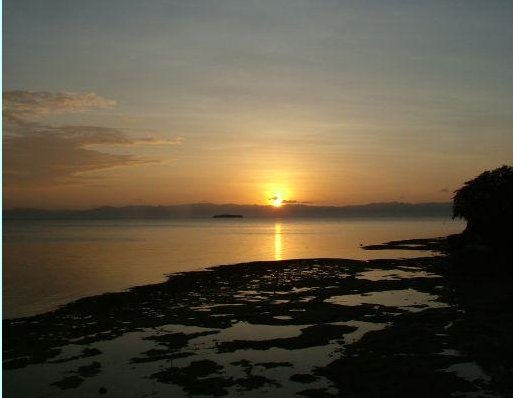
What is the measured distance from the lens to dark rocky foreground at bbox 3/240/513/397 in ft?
55.2

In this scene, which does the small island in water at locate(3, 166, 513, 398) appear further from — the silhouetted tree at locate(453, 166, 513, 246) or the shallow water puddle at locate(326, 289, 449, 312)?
the silhouetted tree at locate(453, 166, 513, 246)

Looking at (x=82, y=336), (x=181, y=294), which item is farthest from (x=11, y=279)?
(x=82, y=336)

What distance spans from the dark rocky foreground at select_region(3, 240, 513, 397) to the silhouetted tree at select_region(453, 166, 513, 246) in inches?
744

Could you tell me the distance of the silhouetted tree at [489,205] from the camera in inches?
2172

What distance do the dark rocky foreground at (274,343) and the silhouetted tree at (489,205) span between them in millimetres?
18895

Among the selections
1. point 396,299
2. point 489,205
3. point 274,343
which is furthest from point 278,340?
point 489,205

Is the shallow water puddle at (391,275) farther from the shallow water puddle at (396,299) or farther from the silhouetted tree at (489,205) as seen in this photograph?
the silhouetted tree at (489,205)

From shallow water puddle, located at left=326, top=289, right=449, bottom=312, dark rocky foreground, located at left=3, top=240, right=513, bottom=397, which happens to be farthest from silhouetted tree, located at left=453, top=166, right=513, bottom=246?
shallow water puddle, located at left=326, top=289, right=449, bottom=312

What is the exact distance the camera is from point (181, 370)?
60.4 ft

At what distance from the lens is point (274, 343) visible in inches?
875

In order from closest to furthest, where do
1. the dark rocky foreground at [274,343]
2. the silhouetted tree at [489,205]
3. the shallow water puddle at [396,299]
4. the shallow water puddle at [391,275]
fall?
the dark rocky foreground at [274,343] < the shallow water puddle at [396,299] < the shallow water puddle at [391,275] < the silhouetted tree at [489,205]

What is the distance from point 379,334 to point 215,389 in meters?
9.65

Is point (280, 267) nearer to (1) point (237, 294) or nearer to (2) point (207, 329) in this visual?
(1) point (237, 294)

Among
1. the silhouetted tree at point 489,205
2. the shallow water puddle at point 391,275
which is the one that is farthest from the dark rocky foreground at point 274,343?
the silhouetted tree at point 489,205
